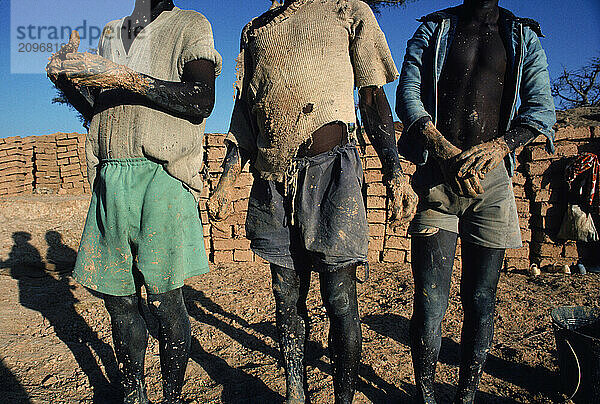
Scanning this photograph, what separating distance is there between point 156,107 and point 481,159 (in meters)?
1.38

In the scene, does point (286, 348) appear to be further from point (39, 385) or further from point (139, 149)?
point (39, 385)

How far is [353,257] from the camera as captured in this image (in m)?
1.67

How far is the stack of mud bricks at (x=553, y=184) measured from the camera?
5.15 metres

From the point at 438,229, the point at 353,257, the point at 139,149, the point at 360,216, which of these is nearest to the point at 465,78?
the point at 438,229

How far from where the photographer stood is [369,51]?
1688mm

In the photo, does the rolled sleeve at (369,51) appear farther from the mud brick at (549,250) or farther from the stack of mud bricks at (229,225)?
the mud brick at (549,250)

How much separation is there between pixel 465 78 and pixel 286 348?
60.7 inches

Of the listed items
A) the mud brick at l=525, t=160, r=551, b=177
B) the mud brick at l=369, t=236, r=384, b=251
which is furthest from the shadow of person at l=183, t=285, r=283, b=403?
the mud brick at l=525, t=160, r=551, b=177

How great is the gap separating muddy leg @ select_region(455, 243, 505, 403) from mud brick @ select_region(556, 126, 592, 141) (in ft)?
14.3

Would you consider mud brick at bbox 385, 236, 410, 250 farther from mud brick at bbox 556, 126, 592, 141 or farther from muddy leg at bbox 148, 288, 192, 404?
muddy leg at bbox 148, 288, 192, 404

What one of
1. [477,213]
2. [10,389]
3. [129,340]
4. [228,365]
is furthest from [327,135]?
[10,389]

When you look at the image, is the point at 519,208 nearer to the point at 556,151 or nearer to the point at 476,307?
the point at 556,151

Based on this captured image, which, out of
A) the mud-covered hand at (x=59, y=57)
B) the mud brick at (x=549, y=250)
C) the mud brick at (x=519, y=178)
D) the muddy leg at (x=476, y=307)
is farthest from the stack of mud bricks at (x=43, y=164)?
the muddy leg at (x=476, y=307)

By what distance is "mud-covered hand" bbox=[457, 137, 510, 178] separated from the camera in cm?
168
